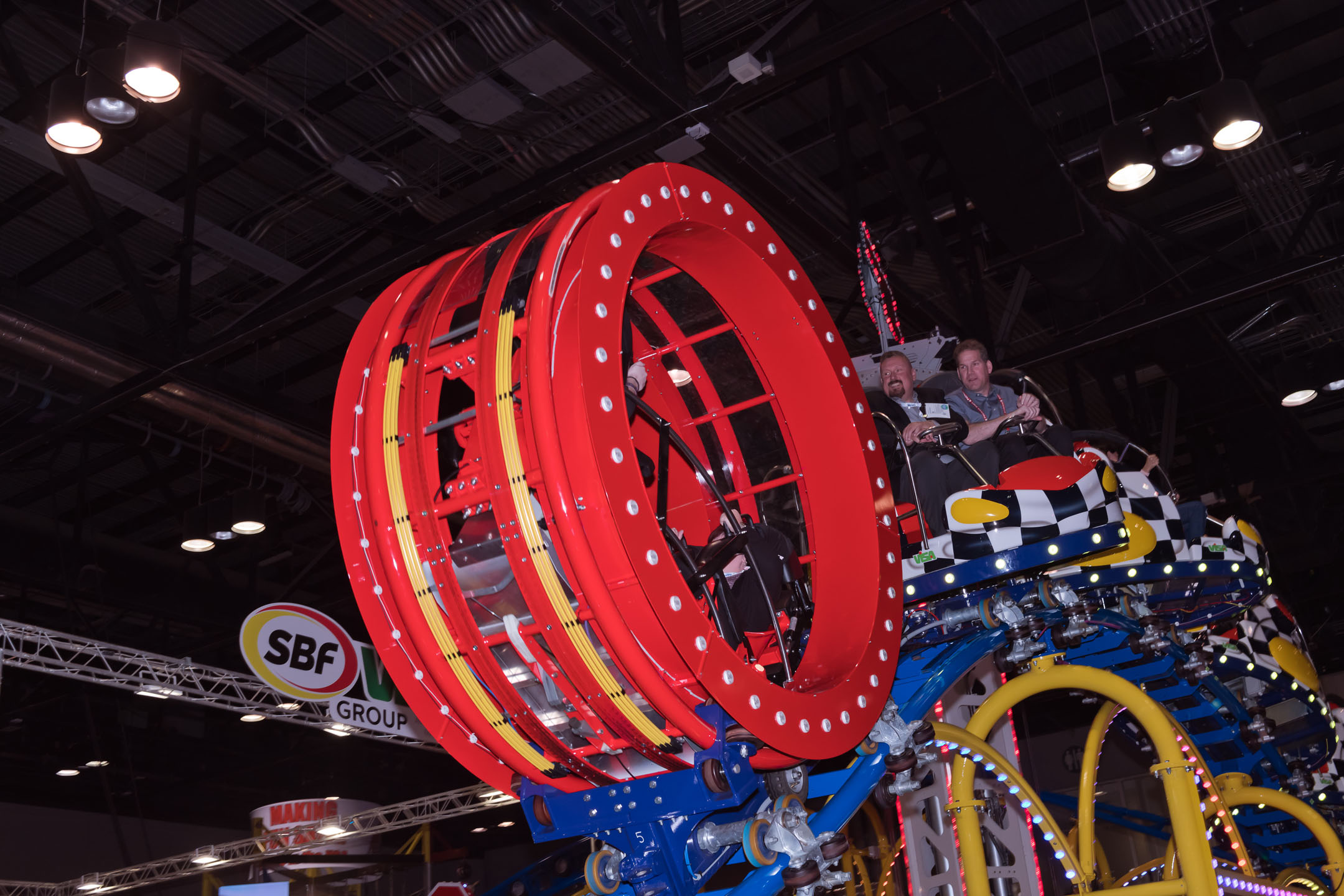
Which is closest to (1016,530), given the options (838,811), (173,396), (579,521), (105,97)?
(838,811)

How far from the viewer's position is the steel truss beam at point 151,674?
11492mm

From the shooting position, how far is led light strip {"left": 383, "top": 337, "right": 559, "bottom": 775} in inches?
106

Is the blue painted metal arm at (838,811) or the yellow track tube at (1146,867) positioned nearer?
the blue painted metal arm at (838,811)

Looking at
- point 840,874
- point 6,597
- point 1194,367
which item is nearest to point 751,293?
point 840,874

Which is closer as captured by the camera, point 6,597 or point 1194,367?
point 1194,367

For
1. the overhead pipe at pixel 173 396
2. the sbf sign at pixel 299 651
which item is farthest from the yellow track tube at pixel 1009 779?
the sbf sign at pixel 299 651

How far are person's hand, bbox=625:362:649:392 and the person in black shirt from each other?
1272 mm

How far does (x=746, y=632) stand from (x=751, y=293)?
3.58 ft

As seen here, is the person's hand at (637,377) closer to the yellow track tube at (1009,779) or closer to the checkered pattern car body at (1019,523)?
the checkered pattern car body at (1019,523)

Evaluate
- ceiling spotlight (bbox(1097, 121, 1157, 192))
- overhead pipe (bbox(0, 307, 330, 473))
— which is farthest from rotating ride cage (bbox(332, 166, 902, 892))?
overhead pipe (bbox(0, 307, 330, 473))

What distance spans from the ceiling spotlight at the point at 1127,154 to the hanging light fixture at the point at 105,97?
644cm

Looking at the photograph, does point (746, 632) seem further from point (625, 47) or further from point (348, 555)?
point (625, 47)

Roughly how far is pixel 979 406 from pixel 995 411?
0.09m

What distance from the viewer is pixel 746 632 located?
3.39 metres
